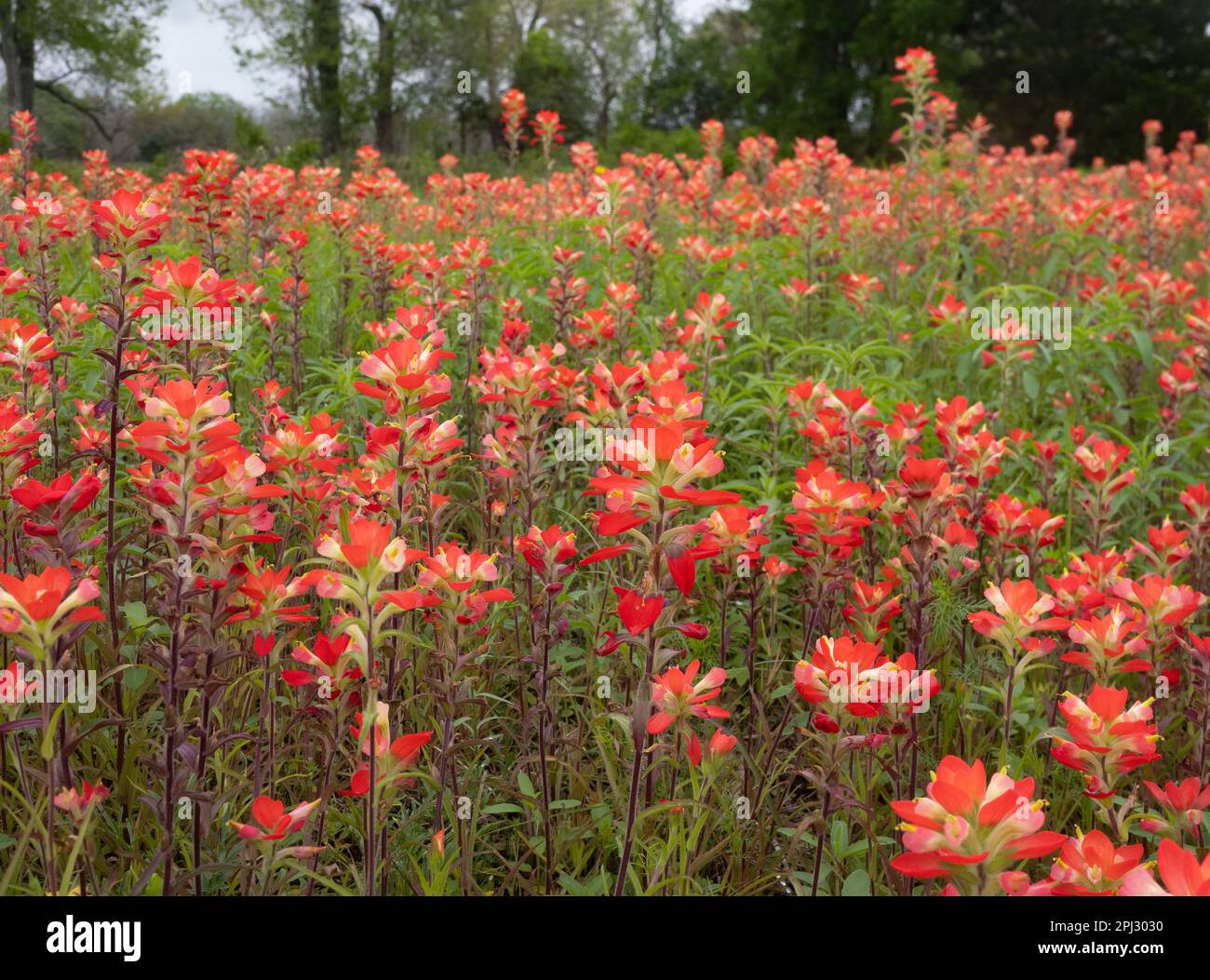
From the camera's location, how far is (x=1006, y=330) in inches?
168

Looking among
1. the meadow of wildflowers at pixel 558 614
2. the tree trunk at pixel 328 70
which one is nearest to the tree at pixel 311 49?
the tree trunk at pixel 328 70

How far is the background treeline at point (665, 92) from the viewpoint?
2527 cm

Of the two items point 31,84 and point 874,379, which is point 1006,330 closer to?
point 874,379

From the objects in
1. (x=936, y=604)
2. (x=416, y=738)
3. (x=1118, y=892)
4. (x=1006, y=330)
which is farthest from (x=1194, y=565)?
(x=416, y=738)

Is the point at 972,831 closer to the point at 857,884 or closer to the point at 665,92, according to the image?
the point at 857,884

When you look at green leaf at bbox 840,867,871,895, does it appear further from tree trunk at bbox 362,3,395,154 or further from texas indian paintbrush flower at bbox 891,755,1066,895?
tree trunk at bbox 362,3,395,154

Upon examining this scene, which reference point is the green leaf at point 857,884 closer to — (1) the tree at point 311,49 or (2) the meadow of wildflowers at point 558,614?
(2) the meadow of wildflowers at point 558,614

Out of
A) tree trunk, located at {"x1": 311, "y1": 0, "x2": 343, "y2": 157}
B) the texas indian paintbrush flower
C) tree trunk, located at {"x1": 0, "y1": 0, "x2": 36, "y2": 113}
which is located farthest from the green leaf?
tree trunk, located at {"x1": 311, "y1": 0, "x2": 343, "y2": 157}

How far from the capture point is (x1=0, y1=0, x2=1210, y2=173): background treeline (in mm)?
25266

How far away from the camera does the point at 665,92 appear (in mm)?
35875

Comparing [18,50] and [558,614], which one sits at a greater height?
[18,50]

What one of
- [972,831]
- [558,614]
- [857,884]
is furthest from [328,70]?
[972,831]

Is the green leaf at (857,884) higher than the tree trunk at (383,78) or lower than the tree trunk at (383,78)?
lower
